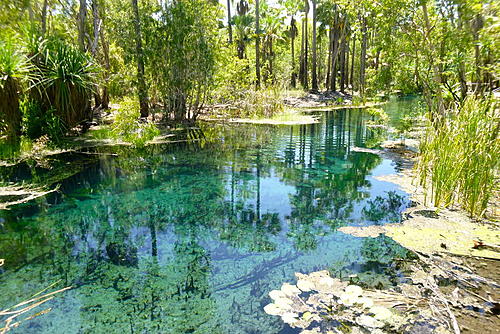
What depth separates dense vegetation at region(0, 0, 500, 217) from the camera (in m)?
5.42

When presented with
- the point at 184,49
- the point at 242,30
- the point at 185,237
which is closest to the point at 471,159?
the point at 185,237

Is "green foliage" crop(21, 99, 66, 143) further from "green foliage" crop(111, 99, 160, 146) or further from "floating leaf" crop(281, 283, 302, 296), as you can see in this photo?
"floating leaf" crop(281, 283, 302, 296)

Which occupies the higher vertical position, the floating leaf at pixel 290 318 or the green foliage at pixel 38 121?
the green foliage at pixel 38 121

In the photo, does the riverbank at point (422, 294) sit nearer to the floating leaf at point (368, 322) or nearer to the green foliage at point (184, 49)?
the floating leaf at point (368, 322)

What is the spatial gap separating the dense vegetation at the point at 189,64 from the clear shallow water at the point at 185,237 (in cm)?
172

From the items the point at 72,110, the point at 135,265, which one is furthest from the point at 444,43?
the point at 72,110

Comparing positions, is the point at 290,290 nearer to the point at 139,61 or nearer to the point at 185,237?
the point at 185,237

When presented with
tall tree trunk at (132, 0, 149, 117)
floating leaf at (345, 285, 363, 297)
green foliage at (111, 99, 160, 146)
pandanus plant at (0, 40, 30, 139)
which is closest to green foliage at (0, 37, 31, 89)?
pandanus plant at (0, 40, 30, 139)

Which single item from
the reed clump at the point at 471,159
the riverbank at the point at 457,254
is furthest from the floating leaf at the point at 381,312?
the reed clump at the point at 471,159

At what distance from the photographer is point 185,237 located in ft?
15.4

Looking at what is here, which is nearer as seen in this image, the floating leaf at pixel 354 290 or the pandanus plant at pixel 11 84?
the floating leaf at pixel 354 290

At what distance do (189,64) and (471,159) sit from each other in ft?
36.5

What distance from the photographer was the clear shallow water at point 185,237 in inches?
124

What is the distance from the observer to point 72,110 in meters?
10.2
